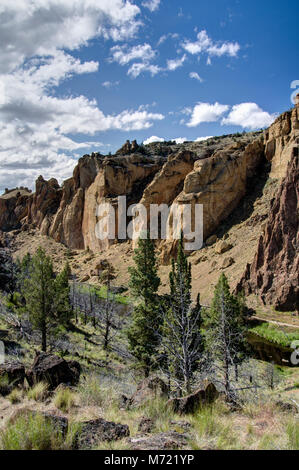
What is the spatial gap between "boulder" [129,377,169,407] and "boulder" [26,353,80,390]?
79.5 inches

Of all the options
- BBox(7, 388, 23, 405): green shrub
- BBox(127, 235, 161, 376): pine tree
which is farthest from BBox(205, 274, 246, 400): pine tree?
BBox(7, 388, 23, 405): green shrub

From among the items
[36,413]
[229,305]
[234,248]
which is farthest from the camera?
[234,248]

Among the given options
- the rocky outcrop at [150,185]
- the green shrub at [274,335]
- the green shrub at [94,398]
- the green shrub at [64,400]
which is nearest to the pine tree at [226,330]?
the green shrub at [274,335]

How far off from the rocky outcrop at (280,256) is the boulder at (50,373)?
1174 inches

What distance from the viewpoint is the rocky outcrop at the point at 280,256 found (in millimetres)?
32031

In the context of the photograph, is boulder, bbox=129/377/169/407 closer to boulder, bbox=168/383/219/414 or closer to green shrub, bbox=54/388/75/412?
boulder, bbox=168/383/219/414

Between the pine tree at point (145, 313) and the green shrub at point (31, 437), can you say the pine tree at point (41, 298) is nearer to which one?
the pine tree at point (145, 313)

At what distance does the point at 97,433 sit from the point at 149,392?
2.36 metres

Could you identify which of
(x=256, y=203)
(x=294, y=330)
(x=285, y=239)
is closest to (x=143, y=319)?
(x=294, y=330)

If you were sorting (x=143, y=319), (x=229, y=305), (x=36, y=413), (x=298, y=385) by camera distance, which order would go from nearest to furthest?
(x=36, y=413), (x=143, y=319), (x=298, y=385), (x=229, y=305)

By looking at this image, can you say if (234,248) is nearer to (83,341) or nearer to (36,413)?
(83,341)

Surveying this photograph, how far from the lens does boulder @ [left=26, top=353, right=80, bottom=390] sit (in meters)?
7.03

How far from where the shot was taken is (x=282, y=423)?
429 centimetres
